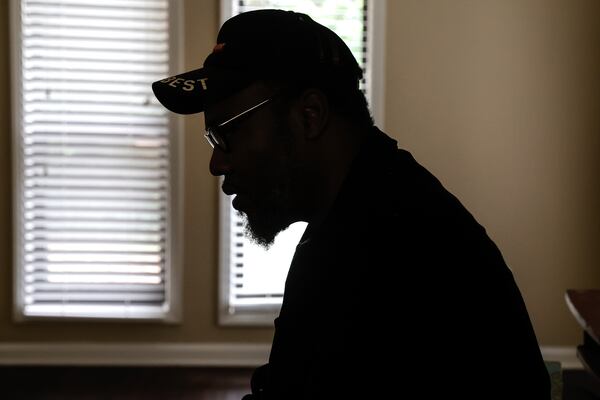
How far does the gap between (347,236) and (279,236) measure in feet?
7.93

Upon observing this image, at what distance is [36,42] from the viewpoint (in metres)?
3.12

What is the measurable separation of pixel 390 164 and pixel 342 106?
0.45 ft

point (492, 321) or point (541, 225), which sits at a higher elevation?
point (492, 321)

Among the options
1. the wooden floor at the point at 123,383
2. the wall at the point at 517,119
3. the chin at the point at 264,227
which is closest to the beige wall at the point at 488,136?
the wall at the point at 517,119

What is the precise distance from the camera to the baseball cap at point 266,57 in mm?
961

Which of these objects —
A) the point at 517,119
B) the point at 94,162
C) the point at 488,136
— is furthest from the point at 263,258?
the point at 517,119

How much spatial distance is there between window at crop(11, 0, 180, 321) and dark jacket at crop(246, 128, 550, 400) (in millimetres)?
2450

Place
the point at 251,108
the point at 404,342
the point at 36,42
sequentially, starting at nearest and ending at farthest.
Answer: the point at 404,342
the point at 251,108
the point at 36,42

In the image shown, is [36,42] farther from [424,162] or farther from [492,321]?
[492,321]

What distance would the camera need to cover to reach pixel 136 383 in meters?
3.06

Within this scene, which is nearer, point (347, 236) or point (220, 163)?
point (347, 236)

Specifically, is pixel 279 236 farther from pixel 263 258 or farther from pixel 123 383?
pixel 123 383

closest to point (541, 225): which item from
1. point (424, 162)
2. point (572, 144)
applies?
point (572, 144)

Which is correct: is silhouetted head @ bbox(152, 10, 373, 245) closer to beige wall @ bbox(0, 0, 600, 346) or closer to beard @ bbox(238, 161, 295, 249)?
beard @ bbox(238, 161, 295, 249)
